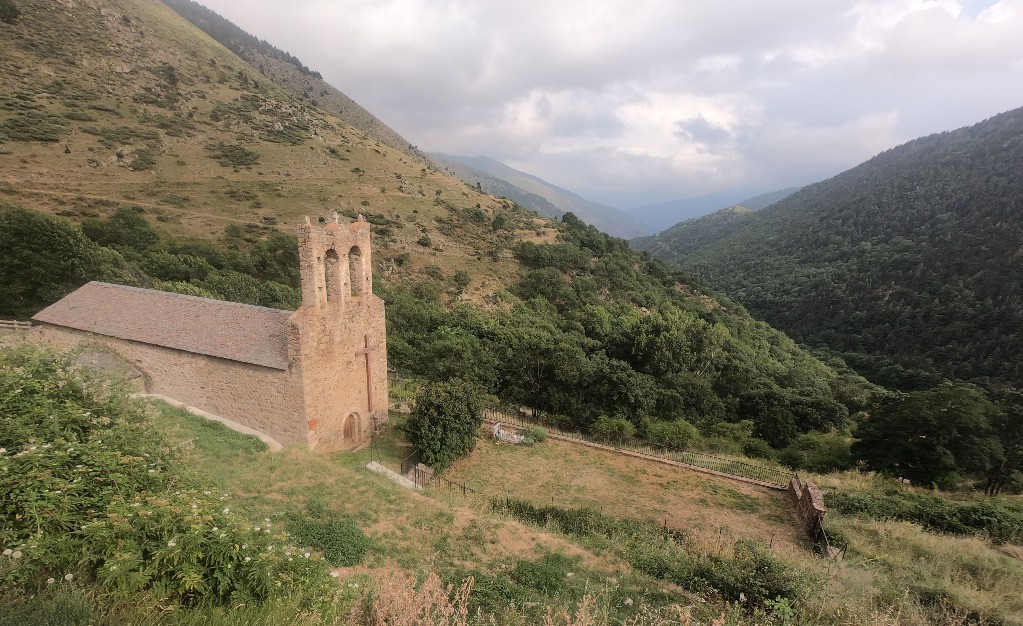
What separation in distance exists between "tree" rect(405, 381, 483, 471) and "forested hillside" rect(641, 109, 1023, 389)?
5565 cm

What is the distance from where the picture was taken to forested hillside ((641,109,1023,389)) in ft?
169

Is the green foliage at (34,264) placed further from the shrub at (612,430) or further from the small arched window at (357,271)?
the shrub at (612,430)

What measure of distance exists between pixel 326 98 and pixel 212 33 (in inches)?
1182

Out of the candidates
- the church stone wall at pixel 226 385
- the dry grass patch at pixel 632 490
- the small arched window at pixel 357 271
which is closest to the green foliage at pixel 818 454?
the dry grass patch at pixel 632 490

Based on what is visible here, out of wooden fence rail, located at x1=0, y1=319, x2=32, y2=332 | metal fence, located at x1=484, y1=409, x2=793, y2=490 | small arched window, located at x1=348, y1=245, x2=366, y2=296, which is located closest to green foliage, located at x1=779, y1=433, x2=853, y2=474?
metal fence, located at x1=484, y1=409, x2=793, y2=490

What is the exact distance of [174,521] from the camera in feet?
16.7

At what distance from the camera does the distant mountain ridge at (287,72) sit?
105 metres

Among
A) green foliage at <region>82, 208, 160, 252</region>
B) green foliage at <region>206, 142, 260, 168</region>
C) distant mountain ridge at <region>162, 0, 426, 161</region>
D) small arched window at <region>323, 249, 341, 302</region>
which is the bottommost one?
small arched window at <region>323, 249, 341, 302</region>

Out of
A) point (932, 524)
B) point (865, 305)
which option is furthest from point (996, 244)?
point (932, 524)

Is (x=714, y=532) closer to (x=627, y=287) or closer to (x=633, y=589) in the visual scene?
(x=633, y=589)

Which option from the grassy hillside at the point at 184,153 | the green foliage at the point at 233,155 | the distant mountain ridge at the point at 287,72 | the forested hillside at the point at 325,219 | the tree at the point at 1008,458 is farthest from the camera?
the distant mountain ridge at the point at 287,72

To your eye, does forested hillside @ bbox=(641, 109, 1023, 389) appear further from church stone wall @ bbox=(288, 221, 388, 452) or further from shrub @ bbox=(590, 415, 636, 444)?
church stone wall @ bbox=(288, 221, 388, 452)

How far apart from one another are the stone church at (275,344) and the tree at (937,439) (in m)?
22.8

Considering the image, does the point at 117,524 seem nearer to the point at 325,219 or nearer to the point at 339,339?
the point at 339,339
